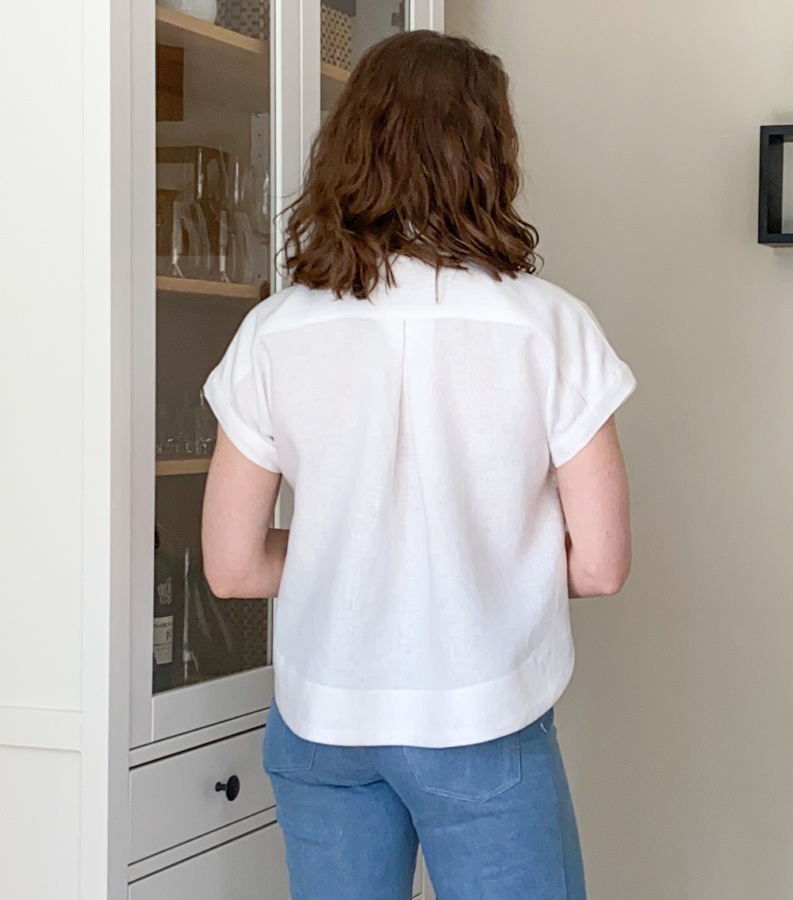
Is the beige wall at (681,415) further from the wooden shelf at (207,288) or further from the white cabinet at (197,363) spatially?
the wooden shelf at (207,288)

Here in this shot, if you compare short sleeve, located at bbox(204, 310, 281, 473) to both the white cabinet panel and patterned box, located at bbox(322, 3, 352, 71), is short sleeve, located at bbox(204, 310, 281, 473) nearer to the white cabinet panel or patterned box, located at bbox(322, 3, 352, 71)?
the white cabinet panel

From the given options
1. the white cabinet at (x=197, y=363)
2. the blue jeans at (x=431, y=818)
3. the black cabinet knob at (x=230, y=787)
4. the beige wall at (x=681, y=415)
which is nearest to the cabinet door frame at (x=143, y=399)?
the white cabinet at (x=197, y=363)

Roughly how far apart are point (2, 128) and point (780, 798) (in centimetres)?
171

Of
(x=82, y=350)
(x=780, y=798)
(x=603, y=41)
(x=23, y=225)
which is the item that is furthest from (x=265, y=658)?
(x=603, y=41)

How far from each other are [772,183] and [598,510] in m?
1.11

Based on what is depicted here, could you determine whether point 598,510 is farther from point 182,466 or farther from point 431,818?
point 182,466

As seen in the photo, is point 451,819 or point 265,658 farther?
point 265,658

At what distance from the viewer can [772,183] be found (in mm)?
2146

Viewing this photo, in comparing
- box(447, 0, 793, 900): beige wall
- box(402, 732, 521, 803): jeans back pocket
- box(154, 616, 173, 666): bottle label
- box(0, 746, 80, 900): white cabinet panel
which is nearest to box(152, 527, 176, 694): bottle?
box(154, 616, 173, 666): bottle label

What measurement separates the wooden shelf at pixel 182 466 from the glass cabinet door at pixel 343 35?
540 millimetres

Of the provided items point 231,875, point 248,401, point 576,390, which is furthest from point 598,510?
point 231,875

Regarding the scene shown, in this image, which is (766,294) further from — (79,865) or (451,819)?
(79,865)

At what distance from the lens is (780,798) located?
2.26 metres

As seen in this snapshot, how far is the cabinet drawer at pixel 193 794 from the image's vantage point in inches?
57.7
